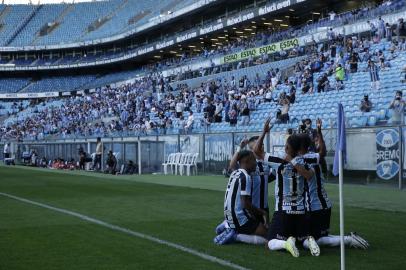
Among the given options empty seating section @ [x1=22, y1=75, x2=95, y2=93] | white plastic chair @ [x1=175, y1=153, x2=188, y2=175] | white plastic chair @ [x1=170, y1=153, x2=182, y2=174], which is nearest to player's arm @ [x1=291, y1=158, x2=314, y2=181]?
white plastic chair @ [x1=175, y1=153, x2=188, y2=175]

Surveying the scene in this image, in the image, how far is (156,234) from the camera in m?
9.75

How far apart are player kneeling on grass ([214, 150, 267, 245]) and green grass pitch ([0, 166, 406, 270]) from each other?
196mm

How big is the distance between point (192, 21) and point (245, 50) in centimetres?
1930

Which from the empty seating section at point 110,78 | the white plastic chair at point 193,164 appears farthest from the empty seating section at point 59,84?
the white plastic chair at point 193,164

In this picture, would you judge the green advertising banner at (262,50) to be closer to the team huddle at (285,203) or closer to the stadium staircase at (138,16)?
the stadium staircase at (138,16)

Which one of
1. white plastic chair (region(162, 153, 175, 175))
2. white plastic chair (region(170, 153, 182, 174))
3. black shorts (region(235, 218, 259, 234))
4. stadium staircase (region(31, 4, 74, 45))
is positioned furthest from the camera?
stadium staircase (region(31, 4, 74, 45))

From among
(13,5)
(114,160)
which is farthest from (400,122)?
(13,5)

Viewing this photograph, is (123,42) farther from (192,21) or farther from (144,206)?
(144,206)

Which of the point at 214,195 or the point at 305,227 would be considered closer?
the point at 305,227

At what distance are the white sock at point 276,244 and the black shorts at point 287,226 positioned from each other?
8 cm

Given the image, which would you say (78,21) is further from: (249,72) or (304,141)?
(304,141)

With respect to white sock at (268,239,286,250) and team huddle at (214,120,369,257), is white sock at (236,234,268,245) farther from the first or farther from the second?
white sock at (268,239,286,250)

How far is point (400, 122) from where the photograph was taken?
1908 cm

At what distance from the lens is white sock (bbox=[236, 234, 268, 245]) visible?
8648mm
